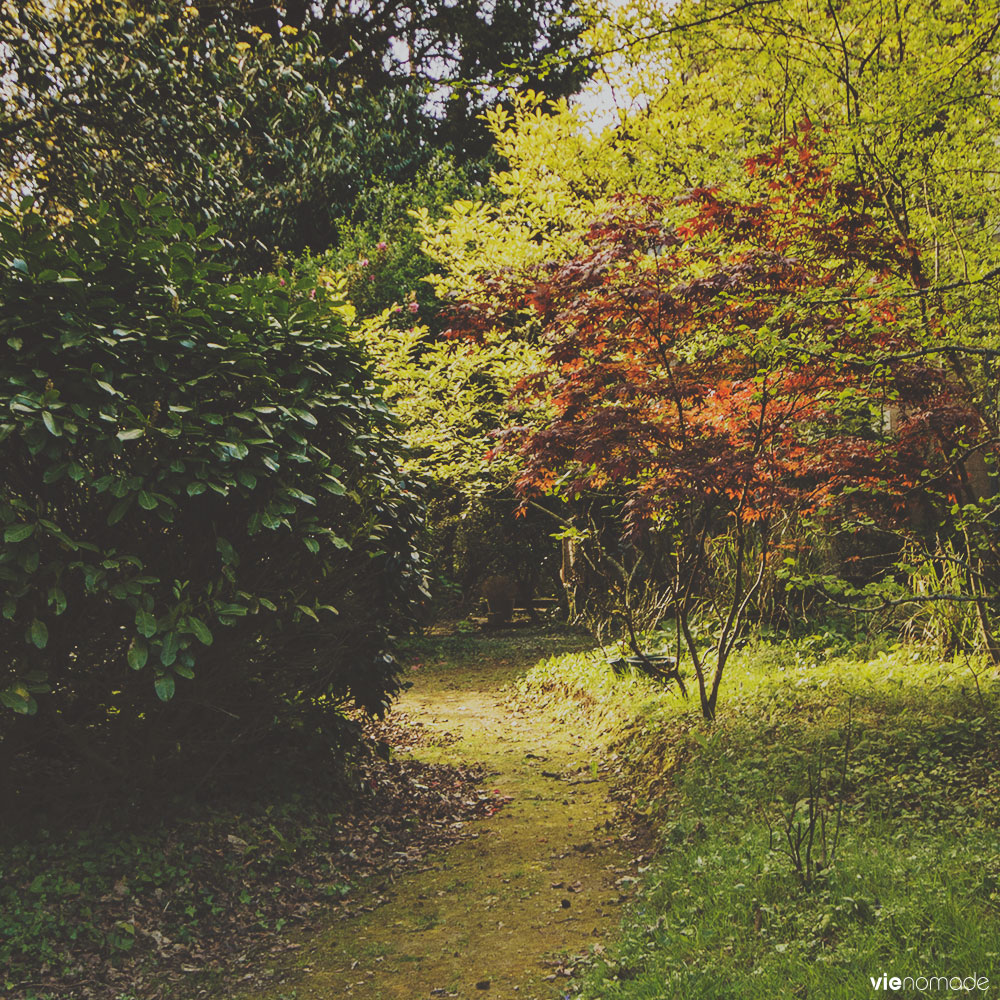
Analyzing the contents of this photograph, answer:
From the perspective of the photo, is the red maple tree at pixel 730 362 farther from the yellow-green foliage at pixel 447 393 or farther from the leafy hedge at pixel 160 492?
the yellow-green foliage at pixel 447 393

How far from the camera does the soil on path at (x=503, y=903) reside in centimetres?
341

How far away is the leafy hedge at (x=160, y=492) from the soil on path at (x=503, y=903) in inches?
50.0

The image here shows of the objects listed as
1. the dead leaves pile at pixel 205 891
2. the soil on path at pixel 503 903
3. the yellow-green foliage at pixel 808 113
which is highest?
the yellow-green foliage at pixel 808 113

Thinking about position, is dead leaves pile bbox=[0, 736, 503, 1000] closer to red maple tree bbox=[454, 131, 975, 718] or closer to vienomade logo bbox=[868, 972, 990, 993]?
vienomade logo bbox=[868, 972, 990, 993]

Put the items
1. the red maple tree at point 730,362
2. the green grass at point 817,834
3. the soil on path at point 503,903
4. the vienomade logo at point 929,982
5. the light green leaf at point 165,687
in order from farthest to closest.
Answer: the red maple tree at point 730,362 → the light green leaf at point 165,687 → the soil on path at point 503,903 → the green grass at point 817,834 → the vienomade logo at point 929,982

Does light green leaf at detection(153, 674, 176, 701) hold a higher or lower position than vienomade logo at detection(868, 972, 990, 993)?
higher

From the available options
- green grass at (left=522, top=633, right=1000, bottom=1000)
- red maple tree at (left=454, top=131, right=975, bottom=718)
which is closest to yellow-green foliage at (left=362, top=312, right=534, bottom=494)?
red maple tree at (left=454, top=131, right=975, bottom=718)

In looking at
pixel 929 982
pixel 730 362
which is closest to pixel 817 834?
pixel 929 982

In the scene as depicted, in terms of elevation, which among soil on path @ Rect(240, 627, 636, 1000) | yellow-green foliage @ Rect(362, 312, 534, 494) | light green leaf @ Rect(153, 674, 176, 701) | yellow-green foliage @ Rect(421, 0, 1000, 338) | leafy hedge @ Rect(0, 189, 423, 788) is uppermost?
yellow-green foliage @ Rect(421, 0, 1000, 338)

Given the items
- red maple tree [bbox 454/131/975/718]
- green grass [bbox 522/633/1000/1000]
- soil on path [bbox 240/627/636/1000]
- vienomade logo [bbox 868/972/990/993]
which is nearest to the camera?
vienomade logo [bbox 868/972/990/993]

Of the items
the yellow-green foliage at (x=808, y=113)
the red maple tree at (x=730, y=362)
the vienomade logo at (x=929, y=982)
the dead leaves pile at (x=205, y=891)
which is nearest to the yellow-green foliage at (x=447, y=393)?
the yellow-green foliage at (x=808, y=113)

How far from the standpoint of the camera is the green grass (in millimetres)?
2812

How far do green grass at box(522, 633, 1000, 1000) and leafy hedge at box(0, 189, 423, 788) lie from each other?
7.42 ft

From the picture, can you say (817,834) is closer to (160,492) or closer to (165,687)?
(165,687)
